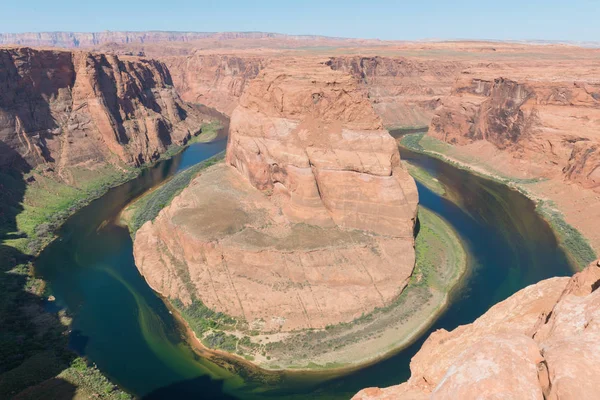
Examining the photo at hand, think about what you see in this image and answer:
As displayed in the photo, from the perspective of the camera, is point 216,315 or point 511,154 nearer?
point 216,315

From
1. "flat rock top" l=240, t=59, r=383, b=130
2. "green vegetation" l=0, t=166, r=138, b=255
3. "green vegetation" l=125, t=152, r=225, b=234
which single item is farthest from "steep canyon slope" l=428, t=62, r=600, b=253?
"green vegetation" l=0, t=166, r=138, b=255

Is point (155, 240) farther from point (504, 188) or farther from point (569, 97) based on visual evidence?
point (569, 97)

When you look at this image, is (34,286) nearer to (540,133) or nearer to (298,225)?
(298,225)

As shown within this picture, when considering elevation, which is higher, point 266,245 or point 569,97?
point 569,97

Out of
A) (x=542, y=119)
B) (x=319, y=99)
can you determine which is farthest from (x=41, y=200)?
(x=542, y=119)

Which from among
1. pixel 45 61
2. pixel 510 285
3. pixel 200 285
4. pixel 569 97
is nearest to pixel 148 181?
pixel 45 61

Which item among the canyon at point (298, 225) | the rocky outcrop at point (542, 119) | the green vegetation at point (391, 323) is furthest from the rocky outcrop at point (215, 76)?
the green vegetation at point (391, 323)

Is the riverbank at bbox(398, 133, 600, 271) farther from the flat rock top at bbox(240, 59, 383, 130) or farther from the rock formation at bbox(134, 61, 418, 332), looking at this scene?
the flat rock top at bbox(240, 59, 383, 130)
